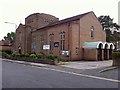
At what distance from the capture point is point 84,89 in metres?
10.4

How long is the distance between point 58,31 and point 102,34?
9.60 m

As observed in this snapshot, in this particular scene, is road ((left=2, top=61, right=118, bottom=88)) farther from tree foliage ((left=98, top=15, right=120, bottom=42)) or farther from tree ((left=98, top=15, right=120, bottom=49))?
tree foliage ((left=98, top=15, right=120, bottom=42))

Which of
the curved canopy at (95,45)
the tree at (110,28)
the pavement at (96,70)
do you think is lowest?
the pavement at (96,70)

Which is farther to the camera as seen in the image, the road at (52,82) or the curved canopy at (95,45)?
the curved canopy at (95,45)

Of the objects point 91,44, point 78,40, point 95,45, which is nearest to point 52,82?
point 95,45

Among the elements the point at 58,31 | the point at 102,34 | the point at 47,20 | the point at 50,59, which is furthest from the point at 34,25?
the point at 50,59

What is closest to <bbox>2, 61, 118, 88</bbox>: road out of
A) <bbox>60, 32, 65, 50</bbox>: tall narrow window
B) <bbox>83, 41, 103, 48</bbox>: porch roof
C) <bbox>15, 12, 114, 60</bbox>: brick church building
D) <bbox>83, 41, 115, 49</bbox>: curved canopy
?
<bbox>83, 41, 103, 48</bbox>: porch roof

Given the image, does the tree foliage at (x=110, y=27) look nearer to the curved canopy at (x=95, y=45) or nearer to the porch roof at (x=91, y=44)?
the curved canopy at (x=95, y=45)

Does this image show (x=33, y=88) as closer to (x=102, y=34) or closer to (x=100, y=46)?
(x=100, y=46)

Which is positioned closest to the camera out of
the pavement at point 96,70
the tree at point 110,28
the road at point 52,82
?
the road at point 52,82

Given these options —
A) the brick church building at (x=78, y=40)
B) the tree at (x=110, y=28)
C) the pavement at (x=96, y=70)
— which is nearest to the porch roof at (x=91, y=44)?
the brick church building at (x=78, y=40)

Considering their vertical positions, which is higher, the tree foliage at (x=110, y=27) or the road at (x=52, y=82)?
the tree foliage at (x=110, y=27)

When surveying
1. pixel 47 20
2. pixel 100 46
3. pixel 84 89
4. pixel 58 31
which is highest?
pixel 47 20

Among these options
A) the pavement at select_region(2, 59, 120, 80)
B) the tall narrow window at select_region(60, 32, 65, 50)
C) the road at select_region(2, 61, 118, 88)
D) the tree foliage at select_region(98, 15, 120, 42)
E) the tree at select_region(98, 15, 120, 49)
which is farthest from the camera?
the tree foliage at select_region(98, 15, 120, 42)
